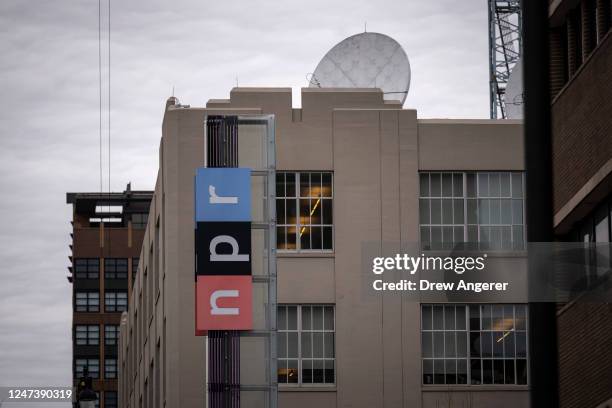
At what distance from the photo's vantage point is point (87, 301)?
145 metres

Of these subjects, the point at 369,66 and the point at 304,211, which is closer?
the point at 304,211

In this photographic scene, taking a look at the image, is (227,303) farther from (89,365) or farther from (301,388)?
(89,365)

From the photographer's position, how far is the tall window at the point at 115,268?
144 metres

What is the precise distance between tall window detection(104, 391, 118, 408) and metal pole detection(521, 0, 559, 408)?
137 meters

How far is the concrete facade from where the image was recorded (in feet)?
120

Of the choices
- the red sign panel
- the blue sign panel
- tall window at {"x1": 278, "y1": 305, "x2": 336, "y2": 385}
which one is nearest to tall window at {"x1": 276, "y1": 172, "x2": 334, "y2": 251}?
tall window at {"x1": 278, "y1": 305, "x2": 336, "y2": 385}

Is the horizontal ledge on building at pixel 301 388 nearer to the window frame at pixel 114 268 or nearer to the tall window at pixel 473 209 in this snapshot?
the tall window at pixel 473 209

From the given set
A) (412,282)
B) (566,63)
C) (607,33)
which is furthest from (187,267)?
(607,33)

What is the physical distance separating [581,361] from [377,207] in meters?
17.8

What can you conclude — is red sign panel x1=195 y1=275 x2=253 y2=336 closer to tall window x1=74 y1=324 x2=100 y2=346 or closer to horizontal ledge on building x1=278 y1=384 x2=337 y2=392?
horizontal ledge on building x1=278 y1=384 x2=337 y2=392

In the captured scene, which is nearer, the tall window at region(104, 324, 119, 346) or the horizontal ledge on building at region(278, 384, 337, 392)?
the horizontal ledge on building at region(278, 384, 337, 392)

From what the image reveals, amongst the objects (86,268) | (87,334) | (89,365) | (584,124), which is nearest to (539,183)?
(584,124)

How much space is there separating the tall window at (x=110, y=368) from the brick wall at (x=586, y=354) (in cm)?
12406

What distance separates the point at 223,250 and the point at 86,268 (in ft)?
376
